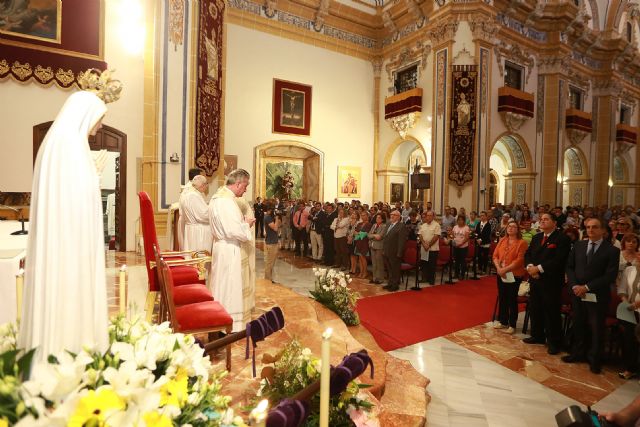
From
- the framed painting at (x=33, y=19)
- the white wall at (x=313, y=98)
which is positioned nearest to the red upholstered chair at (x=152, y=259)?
the framed painting at (x=33, y=19)

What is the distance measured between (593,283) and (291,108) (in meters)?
11.8

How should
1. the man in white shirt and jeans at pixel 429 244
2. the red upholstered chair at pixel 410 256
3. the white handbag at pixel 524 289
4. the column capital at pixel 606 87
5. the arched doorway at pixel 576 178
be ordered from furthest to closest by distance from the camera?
the arched doorway at pixel 576 178 → the column capital at pixel 606 87 → the man in white shirt and jeans at pixel 429 244 → the red upholstered chair at pixel 410 256 → the white handbag at pixel 524 289

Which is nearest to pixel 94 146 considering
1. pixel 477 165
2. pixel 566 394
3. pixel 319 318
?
pixel 319 318

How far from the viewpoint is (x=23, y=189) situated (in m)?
7.76

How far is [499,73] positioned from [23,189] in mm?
13880

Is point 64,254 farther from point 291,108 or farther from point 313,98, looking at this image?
point 313,98

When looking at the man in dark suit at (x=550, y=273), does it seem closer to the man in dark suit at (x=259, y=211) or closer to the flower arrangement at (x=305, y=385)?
the flower arrangement at (x=305, y=385)

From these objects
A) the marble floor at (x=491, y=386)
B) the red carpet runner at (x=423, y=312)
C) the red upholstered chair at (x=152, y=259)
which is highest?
the red upholstered chair at (x=152, y=259)

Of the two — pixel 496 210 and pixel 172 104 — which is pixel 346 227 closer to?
pixel 172 104

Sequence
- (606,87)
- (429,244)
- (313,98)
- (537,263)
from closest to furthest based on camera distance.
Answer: (537,263)
(429,244)
(313,98)
(606,87)

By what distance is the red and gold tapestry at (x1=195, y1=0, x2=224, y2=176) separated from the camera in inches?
328

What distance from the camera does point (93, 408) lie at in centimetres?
92

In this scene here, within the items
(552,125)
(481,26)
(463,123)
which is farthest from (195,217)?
(552,125)

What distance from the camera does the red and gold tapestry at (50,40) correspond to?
293 inches
